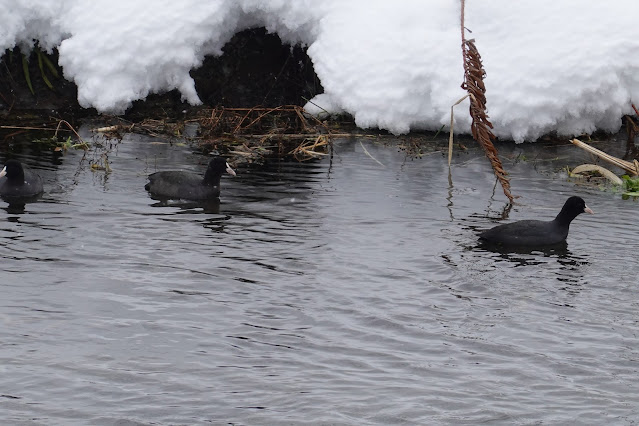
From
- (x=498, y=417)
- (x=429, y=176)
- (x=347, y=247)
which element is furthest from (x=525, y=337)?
(x=429, y=176)

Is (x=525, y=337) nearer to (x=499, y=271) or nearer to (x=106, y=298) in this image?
(x=499, y=271)

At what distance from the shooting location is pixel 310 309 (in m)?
9.15

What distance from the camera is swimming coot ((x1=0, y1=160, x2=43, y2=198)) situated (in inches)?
526

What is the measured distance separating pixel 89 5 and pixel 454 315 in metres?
12.3

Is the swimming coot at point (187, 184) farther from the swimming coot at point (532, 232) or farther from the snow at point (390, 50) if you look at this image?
the snow at point (390, 50)

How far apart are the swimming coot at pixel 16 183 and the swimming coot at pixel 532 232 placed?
19.8 ft

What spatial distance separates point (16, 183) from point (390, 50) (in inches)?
290

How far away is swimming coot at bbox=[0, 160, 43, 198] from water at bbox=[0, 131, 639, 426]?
1.18 feet

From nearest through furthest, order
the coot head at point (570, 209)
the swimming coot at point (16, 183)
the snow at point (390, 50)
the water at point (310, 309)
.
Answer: the water at point (310, 309)
the coot head at point (570, 209)
the swimming coot at point (16, 183)
the snow at point (390, 50)

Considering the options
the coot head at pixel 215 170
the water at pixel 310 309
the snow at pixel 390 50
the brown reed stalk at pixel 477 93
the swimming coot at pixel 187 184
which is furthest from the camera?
the snow at pixel 390 50

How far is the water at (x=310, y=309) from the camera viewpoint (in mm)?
7188

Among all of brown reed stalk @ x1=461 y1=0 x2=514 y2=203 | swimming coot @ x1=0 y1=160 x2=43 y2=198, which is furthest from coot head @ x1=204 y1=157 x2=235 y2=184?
brown reed stalk @ x1=461 y1=0 x2=514 y2=203

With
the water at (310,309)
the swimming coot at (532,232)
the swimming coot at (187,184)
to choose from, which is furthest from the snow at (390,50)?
the swimming coot at (532,232)

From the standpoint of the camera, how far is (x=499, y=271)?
10.7 meters
